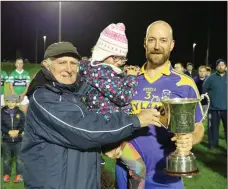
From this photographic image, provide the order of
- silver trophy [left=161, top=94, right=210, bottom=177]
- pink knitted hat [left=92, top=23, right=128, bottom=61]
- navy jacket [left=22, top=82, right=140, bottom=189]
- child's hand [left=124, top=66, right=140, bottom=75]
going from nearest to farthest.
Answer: navy jacket [left=22, top=82, right=140, bottom=189] → silver trophy [left=161, top=94, right=210, bottom=177] → pink knitted hat [left=92, top=23, right=128, bottom=61] → child's hand [left=124, top=66, right=140, bottom=75]

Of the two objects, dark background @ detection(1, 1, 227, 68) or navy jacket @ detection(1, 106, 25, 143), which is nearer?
navy jacket @ detection(1, 106, 25, 143)

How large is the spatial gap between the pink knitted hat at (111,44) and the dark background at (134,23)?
27389 millimetres

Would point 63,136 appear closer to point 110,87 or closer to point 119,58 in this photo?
point 110,87

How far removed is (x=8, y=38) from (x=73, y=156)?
189 ft

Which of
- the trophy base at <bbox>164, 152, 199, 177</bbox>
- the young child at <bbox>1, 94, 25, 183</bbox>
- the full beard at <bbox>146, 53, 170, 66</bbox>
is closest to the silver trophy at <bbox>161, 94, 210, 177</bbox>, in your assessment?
the trophy base at <bbox>164, 152, 199, 177</bbox>

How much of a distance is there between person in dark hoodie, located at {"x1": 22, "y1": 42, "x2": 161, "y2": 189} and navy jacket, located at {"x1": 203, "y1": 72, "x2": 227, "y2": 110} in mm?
6739

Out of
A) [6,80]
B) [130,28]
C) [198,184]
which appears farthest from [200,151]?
[130,28]

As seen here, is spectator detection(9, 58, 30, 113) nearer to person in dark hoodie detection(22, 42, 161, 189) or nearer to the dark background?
person in dark hoodie detection(22, 42, 161, 189)

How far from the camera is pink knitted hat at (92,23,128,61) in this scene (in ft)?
11.0

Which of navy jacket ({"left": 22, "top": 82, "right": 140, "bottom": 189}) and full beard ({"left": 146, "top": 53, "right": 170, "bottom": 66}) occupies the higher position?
full beard ({"left": 146, "top": 53, "right": 170, "bottom": 66})

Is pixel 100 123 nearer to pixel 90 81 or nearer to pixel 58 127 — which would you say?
pixel 58 127

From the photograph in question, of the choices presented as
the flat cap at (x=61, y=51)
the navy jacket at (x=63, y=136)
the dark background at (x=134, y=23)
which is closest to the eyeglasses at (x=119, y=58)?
the flat cap at (x=61, y=51)

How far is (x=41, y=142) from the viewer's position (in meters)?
2.75

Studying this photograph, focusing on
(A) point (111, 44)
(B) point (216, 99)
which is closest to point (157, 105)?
(A) point (111, 44)
